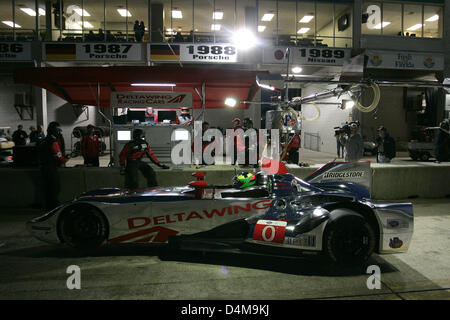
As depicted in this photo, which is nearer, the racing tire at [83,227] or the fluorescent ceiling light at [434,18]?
the racing tire at [83,227]

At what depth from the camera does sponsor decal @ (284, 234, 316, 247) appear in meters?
4.28

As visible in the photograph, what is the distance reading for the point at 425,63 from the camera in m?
20.7

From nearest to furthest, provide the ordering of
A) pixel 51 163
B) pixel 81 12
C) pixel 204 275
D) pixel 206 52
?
pixel 204 275 → pixel 51 163 → pixel 206 52 → pixel 81 12

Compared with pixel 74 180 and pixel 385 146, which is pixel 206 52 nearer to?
pixel 385 146

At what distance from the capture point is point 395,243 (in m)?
4.36

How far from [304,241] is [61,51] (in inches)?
742

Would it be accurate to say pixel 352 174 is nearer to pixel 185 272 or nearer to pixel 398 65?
pixel 185 272

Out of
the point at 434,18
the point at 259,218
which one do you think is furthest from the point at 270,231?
the point at 434,18

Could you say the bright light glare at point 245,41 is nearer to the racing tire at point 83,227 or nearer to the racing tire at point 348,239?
the racing tire at point 83,227

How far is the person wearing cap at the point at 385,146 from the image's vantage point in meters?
9.87

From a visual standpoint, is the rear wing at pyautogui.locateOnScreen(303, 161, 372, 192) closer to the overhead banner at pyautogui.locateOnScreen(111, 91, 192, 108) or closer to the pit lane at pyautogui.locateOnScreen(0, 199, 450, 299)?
the pit lane at pyautogui.locateOnScreen(0, 199, 450, 299)

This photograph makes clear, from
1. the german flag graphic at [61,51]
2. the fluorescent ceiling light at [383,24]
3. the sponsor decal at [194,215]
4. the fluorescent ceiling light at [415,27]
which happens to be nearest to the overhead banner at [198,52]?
the german flag graphic at [61,51]

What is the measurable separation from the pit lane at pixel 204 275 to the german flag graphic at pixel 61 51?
1572cm

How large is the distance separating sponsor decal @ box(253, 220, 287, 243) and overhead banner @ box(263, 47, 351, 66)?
644 inches
